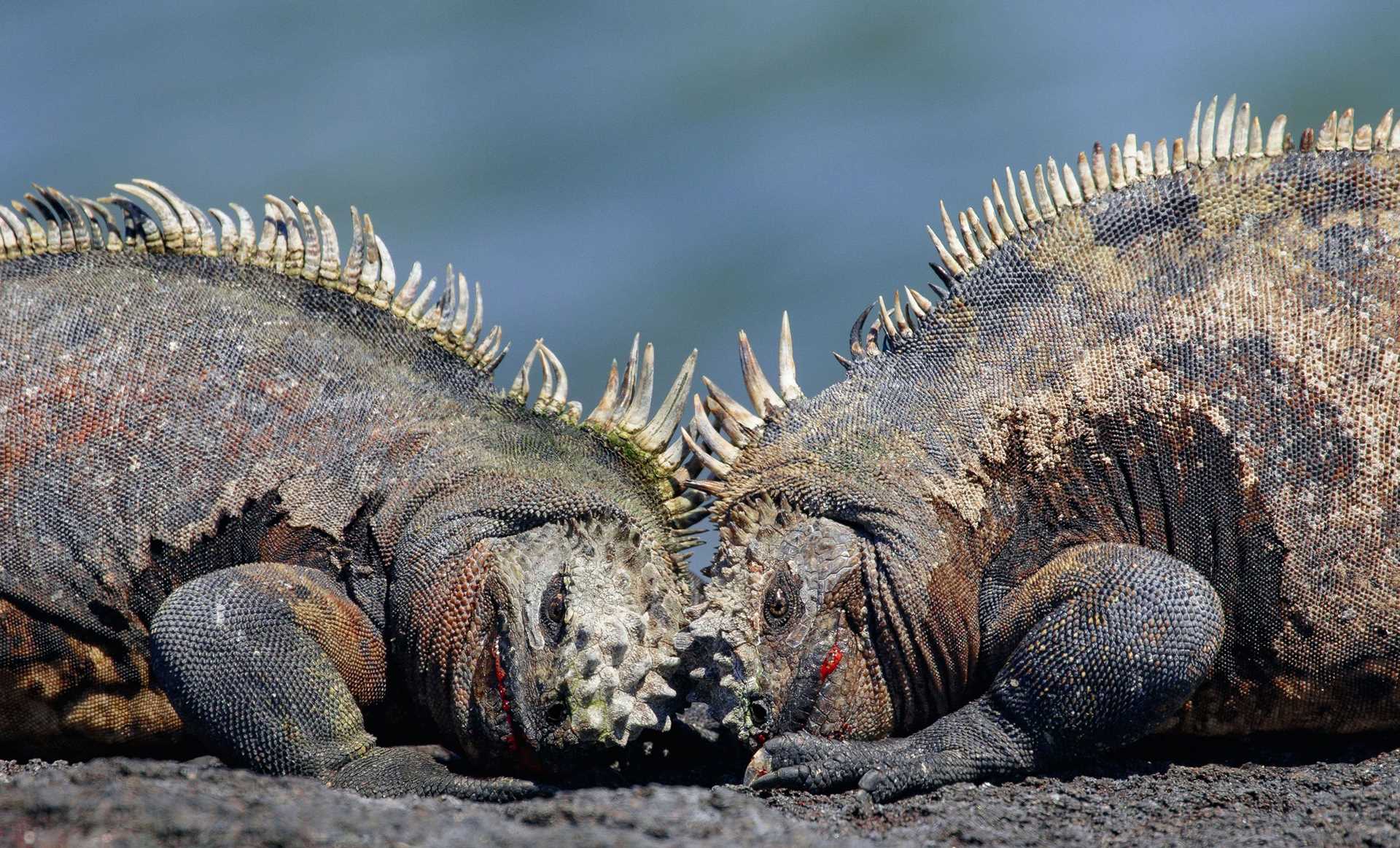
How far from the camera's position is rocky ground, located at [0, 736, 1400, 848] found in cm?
457

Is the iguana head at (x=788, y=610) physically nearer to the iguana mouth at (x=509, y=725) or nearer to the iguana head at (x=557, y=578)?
the iguana head at (x=557, y=578)

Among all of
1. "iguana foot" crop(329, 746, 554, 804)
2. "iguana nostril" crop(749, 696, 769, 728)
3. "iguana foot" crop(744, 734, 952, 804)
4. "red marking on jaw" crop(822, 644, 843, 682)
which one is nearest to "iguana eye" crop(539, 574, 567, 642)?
"iguana foot" crop(329, 746, 554, 804)

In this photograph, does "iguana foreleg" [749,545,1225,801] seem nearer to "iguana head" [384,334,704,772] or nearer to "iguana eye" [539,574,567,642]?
"iguana head" [384,334,704,772]

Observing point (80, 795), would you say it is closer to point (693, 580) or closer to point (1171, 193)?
point (693, 580)

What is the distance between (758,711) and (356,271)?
3.04 metres

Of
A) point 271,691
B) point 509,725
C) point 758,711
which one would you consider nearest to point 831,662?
point 758,711

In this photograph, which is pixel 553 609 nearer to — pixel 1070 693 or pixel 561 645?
pixel 561 645

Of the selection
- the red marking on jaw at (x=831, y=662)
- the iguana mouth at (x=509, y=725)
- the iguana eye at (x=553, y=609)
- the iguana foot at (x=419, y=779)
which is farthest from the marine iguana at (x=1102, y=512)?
the iguana foot at (x=419, y=779)

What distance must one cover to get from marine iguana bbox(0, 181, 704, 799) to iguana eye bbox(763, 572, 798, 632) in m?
0.37

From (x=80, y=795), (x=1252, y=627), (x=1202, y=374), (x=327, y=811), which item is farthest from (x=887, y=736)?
(x=80, y=795)

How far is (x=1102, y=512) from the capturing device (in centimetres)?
686

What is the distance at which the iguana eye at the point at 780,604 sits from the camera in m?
6.41

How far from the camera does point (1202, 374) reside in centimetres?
678

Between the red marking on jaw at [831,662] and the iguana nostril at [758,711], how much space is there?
1.08 feet
